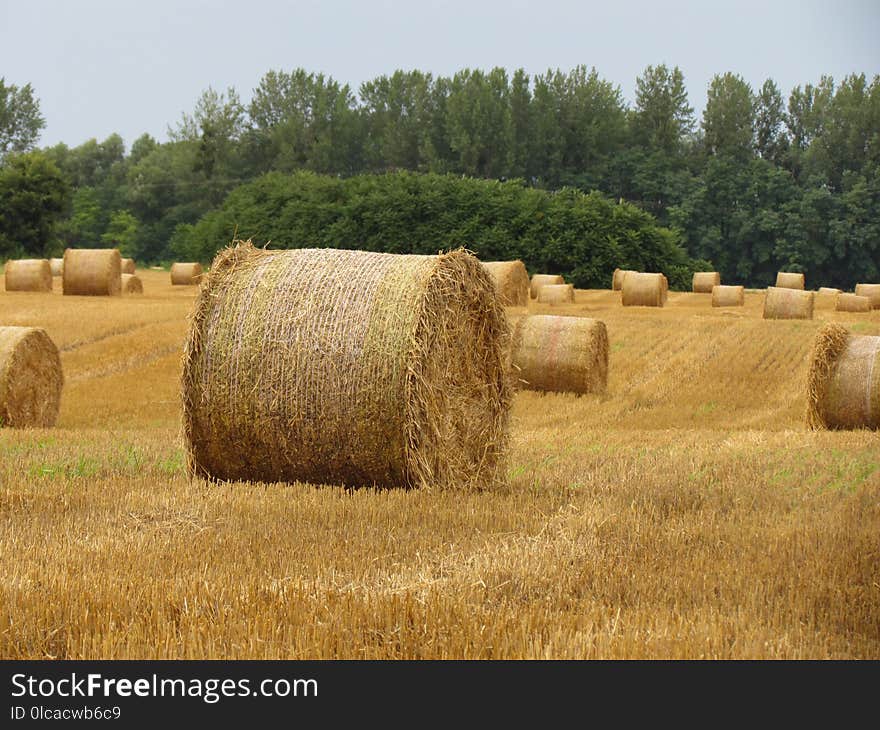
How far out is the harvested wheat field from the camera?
160 inches

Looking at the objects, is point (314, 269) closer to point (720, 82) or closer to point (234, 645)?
point (234, 645)

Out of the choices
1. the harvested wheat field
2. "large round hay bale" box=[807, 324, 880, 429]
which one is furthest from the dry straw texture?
the harvested wheat field

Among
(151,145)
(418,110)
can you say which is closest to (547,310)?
(418,110)

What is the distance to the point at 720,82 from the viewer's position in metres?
65.1

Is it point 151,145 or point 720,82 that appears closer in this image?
point 720,82

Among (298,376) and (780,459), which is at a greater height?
(298,376)

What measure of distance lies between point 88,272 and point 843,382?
18.2 meters

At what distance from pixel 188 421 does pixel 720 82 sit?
62069 millimetres

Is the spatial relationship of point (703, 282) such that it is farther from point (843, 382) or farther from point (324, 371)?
point (324, 371)

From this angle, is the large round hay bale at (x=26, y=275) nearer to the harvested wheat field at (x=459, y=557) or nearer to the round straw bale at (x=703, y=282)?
the harvested wheat field at (x=459, y=557)

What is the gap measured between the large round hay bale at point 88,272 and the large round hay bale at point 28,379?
13.4 metres

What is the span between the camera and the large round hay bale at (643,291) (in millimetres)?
28609

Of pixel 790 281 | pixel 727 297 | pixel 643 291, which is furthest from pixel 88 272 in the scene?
pixel 790 281

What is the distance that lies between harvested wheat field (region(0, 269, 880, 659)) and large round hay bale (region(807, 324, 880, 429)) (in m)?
1.71
